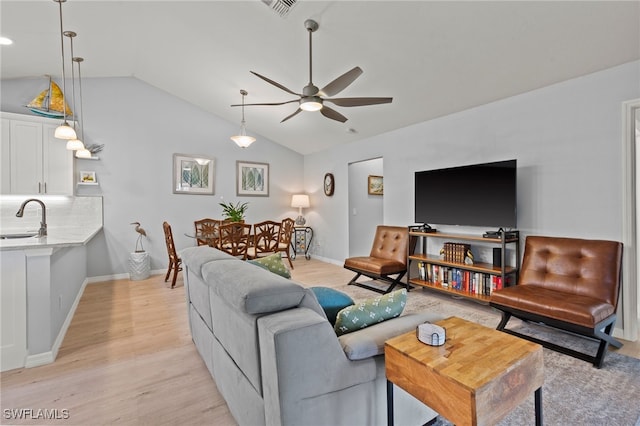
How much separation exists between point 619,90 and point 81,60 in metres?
6.16

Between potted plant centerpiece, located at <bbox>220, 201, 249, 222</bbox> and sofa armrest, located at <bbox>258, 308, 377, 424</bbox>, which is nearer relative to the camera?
sofa armrest, located at <bbox>258, 308, 377, 424</bbox>

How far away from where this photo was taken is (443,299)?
3867 mm

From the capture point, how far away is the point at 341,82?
261 centimetres

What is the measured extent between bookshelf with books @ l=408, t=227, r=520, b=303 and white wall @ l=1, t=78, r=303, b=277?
387 centimetres

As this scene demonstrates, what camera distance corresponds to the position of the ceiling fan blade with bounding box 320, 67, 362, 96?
251 cm

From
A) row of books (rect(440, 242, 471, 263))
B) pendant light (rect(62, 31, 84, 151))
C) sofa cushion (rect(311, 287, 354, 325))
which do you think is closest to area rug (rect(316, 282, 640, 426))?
sofa cushion (rect(311, 287, 354, 325))

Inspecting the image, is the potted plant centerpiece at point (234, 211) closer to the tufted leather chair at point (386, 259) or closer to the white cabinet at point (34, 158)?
the tufted leather chair at point (386, 259)

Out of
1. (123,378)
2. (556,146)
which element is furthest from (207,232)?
(556,146)

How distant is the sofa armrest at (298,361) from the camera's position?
1131 mm

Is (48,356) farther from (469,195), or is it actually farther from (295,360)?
(469,195)

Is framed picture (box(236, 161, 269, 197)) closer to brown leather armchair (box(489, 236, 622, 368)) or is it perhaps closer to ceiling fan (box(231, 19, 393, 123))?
ceiling fan (box(231, 19, 393, 123))

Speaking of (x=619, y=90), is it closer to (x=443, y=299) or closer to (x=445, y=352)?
(x=443, y=299)

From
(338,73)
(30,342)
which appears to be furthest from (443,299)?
(30,342)

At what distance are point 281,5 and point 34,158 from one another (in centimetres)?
393
